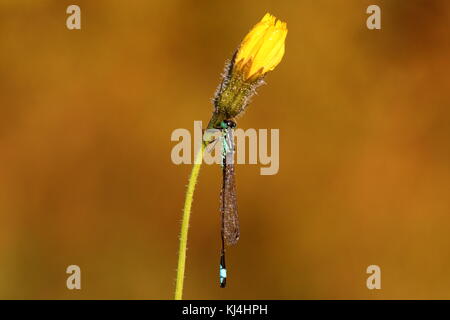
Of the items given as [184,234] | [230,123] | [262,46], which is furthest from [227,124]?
[184,234]

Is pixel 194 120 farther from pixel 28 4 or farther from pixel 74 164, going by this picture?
pixel 28 4

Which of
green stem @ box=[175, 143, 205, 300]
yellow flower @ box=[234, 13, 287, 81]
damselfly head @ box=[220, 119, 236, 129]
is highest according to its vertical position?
yellow flower @ box=[234, 13, 287, 81]

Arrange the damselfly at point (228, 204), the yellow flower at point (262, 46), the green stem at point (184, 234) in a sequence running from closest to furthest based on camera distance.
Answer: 1. the green stem at point (184, 234)
2. the yellow flower at point (262, 46)
3. the damselfly at point (228, 204)

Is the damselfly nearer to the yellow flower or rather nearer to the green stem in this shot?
the yellow flower

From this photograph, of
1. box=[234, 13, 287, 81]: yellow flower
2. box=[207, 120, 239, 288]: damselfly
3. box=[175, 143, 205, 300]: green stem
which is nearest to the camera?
box=[175, 143, 205, 300]: green stem

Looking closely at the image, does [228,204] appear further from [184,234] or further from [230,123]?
[184,234]

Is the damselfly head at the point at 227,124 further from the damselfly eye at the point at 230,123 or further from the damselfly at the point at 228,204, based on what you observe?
the damselfly at the point at 228,204

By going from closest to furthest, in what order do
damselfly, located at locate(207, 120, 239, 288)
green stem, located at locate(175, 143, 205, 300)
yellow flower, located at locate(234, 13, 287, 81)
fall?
green stem, located at locate(175, 143, 205, 300) < yellow flower, located at locate(234, 13, 287, 81) < damselfly, located at locate(207, 120, 239, 288)

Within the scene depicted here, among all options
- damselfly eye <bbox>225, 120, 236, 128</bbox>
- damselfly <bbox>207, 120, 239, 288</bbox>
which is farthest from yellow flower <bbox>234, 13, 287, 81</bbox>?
damselfly <bbox>207, 120, 239, 288</bbox>

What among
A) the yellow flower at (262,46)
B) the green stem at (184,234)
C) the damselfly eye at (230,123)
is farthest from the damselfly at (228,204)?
the green stem at (184,234)
